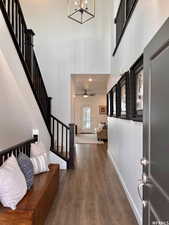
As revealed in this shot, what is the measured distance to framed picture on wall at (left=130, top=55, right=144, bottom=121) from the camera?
3.16m

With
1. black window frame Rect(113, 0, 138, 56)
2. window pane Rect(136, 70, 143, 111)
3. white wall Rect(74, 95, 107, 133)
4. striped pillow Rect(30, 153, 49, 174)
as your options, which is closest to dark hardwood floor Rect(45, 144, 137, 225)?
striped pillow Rect(30, 153, 49, 174)

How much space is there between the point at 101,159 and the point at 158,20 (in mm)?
5626

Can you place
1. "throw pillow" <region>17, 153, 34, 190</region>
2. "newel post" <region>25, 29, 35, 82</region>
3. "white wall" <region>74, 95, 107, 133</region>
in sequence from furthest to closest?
1. "white wall" <region>74, 95, 107, 133</region>
2. "newel post" <region>25, 29, 35, 82</region>
3. "throw pillow" <region>17, 153, 34, 190</region>

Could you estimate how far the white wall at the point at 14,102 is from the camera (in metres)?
2.97

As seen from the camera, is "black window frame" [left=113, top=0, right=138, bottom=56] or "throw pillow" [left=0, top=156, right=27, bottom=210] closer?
"throw pillow" [left=0, top=156, right=27, bottom=210]

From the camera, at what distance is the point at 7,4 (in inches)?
123

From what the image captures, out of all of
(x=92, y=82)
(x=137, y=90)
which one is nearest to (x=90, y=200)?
(x=137, y=90)

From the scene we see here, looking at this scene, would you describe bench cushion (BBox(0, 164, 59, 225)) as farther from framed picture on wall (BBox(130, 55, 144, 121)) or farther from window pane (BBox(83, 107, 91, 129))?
window pane (BBox(83, 107, 91, 129))

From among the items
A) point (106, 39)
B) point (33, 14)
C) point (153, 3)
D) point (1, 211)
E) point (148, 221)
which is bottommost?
point (1, 211)

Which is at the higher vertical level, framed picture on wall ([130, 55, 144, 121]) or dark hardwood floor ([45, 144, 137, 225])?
framed picture on wall ([130, 55, 144, 121])

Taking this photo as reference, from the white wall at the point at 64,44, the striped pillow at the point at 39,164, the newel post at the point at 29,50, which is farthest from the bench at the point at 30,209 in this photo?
the white wall at the point at 64,44

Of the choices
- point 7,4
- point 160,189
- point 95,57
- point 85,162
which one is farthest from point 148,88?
point 95,57

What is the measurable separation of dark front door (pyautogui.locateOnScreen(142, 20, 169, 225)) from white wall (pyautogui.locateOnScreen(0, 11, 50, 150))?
6.27ft

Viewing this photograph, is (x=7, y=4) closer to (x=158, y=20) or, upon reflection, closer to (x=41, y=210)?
(x=158, y=20)
